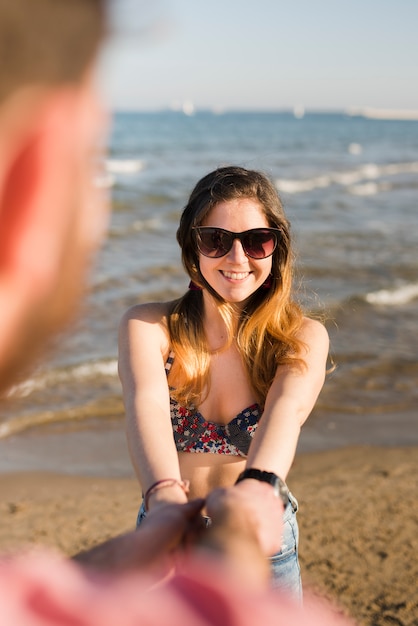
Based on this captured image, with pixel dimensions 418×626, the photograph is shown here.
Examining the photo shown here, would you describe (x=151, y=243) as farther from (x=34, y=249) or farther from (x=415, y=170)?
(x=415, y=170)

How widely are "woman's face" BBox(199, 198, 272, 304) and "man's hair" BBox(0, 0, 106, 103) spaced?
252 centimetres

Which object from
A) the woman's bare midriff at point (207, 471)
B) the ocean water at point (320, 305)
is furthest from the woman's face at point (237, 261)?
the woman's bare midriff at point (207, 471)

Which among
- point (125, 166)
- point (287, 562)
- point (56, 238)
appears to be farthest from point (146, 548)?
point (125, 166)

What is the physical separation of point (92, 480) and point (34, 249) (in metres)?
5.04

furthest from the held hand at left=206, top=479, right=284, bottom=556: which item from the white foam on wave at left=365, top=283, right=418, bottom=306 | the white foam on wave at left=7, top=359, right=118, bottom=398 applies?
the white foam on wave at left=365, top=283, right=418, bottom=306

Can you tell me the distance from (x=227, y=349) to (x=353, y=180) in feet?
77.1

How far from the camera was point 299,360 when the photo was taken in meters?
3.05

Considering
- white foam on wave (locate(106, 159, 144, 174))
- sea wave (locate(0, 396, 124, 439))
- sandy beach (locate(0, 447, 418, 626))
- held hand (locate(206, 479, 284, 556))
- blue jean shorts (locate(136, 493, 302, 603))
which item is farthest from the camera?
white foam on wave (locate(106, 159, 144, 174))

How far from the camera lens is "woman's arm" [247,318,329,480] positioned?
268 cm

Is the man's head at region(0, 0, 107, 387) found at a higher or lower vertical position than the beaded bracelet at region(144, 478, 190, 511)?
higher

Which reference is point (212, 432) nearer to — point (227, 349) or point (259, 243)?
point (227, 349)

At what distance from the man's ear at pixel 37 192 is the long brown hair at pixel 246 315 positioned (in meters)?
2.45

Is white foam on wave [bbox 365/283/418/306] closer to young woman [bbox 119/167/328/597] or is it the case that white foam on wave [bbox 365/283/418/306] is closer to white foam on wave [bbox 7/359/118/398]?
white foam on wave [bbox 7/359/118/398]

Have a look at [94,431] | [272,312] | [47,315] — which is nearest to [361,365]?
[94,431]
